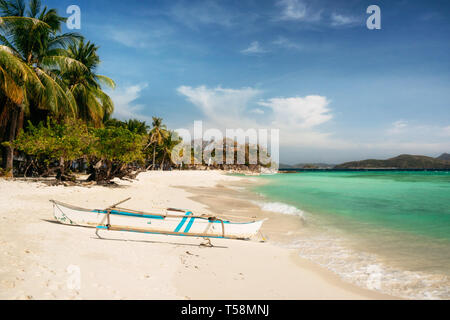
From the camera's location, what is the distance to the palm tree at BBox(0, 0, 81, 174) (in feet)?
51.0

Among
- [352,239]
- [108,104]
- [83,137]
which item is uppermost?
[108,104]

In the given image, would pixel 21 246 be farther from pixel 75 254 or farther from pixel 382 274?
pixel 382 274

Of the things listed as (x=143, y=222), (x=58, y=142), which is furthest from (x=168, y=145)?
(x=143, y=222)

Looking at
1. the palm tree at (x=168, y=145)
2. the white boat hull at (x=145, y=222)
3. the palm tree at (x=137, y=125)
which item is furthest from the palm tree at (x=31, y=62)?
the palm tree at (x=168, y=145)

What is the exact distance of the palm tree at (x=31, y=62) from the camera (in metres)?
15.5

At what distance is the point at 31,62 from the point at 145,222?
1985 cm

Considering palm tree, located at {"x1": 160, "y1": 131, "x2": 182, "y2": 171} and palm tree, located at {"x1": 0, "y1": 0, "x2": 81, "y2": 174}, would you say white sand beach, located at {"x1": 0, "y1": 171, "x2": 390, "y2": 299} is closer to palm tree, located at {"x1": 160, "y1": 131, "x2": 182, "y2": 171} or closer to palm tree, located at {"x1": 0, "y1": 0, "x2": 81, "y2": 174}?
palm tree, located at {"x1": 0, "y1": 0, "x2": 81, "y2": 174}

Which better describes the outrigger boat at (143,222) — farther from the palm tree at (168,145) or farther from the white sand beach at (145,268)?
the palm tree at (168,145)

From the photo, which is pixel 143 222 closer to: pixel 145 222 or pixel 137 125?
pixel 145 222

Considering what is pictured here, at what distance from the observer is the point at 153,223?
23.3 feet

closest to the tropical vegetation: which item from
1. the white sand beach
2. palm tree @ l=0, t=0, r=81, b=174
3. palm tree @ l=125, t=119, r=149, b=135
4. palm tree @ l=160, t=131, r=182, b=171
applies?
palm tree @ l=0, t=0, r=81, b=174

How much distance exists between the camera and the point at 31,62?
734 inches
